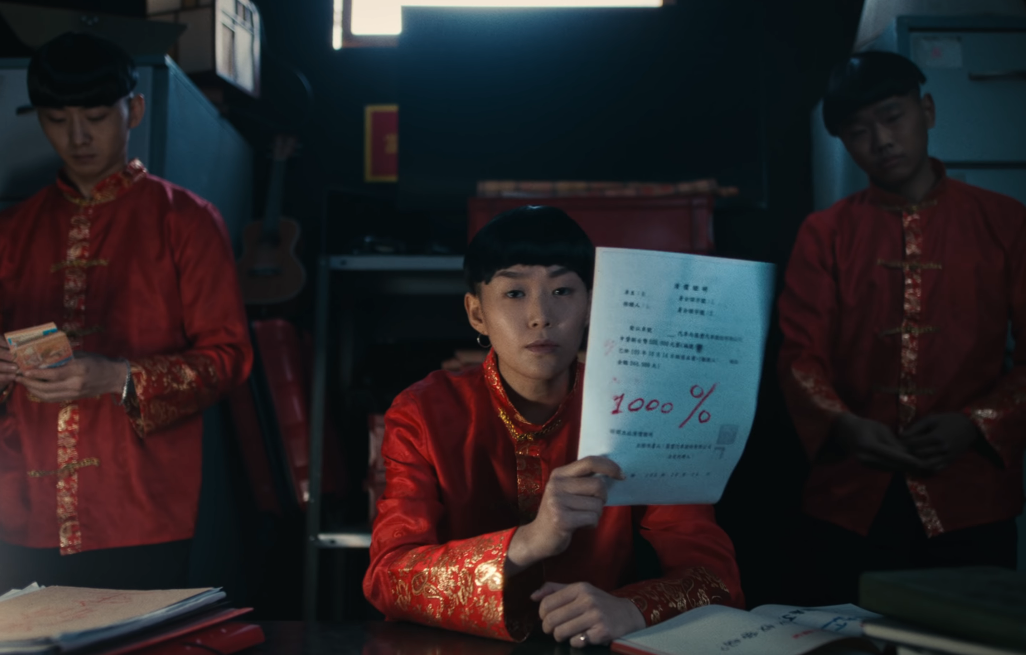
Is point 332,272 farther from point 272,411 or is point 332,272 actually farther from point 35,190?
point 35,190

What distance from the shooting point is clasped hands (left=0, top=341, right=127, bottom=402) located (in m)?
1.51

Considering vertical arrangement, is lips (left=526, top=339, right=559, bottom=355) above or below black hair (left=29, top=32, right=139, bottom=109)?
below

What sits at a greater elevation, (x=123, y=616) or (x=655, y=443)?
(x=655, y=443)

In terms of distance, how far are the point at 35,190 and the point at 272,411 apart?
2.69ft

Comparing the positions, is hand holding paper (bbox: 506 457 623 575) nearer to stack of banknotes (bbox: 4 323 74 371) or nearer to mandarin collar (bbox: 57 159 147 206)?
stack of banknotes (bbox: 4 323 74 371)

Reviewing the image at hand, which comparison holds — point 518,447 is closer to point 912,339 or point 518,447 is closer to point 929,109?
point 912,339

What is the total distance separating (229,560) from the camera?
7.64ft

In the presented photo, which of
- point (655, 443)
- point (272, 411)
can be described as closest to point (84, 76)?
point (272, 411)

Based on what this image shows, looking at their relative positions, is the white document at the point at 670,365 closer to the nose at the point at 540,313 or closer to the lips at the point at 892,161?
the nose at the point at 540,313

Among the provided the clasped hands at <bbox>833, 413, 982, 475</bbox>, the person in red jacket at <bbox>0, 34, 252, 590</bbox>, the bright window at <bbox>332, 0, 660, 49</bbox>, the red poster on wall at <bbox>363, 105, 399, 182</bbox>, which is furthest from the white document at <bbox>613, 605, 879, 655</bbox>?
the bright window at <bbox>332, 0, 660, 49</bbox>

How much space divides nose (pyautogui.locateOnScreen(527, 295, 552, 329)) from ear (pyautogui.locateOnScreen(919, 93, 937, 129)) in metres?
1.28

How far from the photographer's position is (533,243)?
49.0 inches

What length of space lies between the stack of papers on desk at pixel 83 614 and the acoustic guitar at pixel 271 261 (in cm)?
164

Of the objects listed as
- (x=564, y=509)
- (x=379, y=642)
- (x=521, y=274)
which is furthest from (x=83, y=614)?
(x=521, y=274)
